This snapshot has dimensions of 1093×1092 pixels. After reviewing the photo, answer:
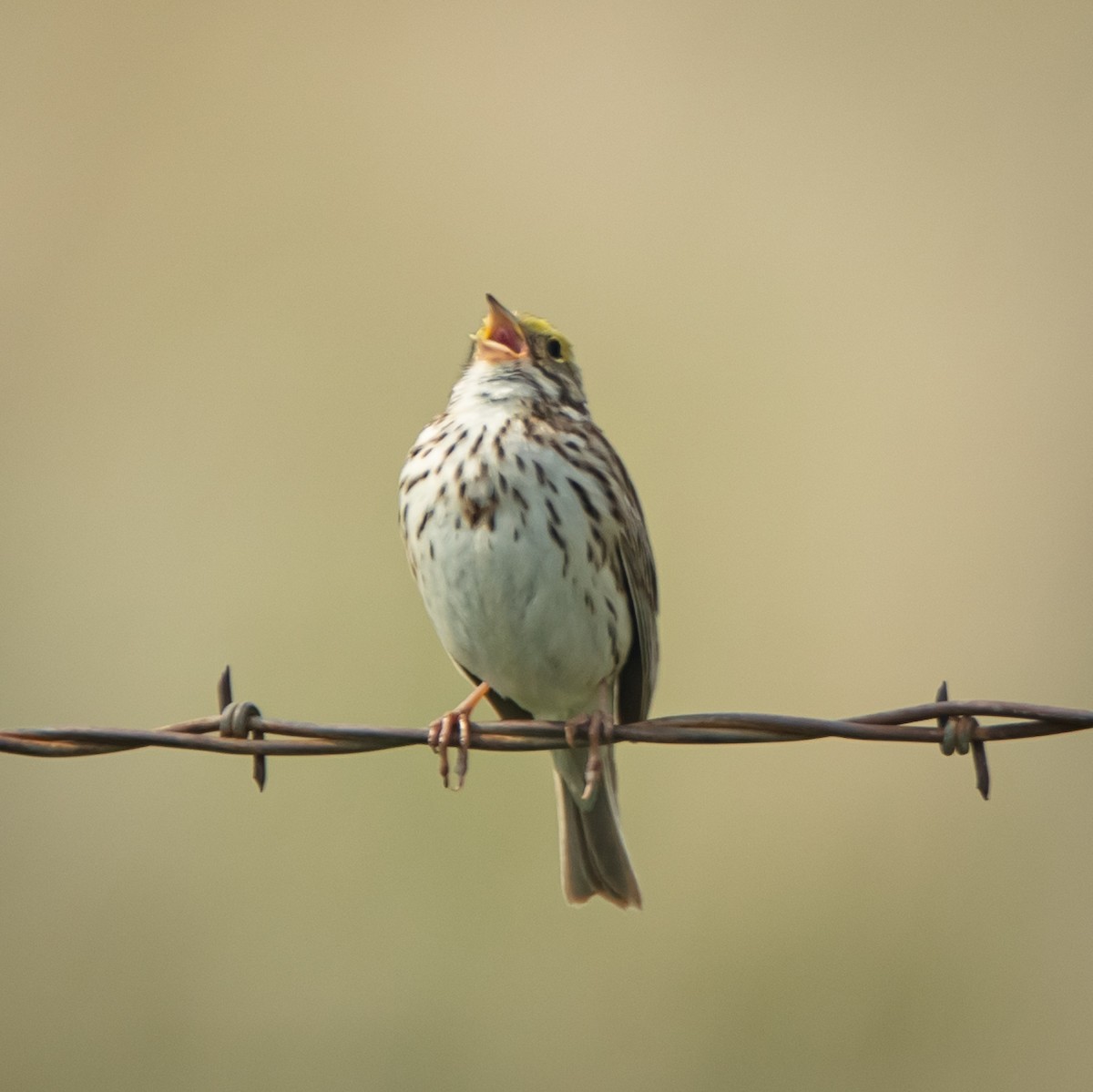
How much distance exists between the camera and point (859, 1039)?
1019 centimetres

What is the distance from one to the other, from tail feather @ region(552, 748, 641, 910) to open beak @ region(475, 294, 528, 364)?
5.07ft

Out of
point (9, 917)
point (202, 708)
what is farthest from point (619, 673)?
point (9, 917)

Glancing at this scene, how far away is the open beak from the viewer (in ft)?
20.3

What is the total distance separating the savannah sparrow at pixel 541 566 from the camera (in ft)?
17.9

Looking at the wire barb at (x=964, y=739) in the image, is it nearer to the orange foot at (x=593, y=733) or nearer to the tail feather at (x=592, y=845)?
the orange foot at (x=593, y=733)

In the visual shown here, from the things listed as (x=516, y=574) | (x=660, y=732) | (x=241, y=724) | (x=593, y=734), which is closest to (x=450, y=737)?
(x=593, y=734)

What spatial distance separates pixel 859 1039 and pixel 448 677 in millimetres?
3436

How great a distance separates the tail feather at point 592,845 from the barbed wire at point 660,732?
6.20 ft

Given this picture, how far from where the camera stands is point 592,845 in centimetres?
613

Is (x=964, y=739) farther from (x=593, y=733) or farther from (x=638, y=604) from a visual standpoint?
(x=638, y=604)

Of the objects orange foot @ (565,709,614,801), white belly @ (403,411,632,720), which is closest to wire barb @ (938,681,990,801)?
orange foot @ (565,709,614,801)

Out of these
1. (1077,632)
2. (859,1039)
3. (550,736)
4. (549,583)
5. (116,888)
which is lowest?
(859,1039)

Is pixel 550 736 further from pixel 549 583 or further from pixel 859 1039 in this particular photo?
pixel 859 1039

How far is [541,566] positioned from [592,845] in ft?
4.18
